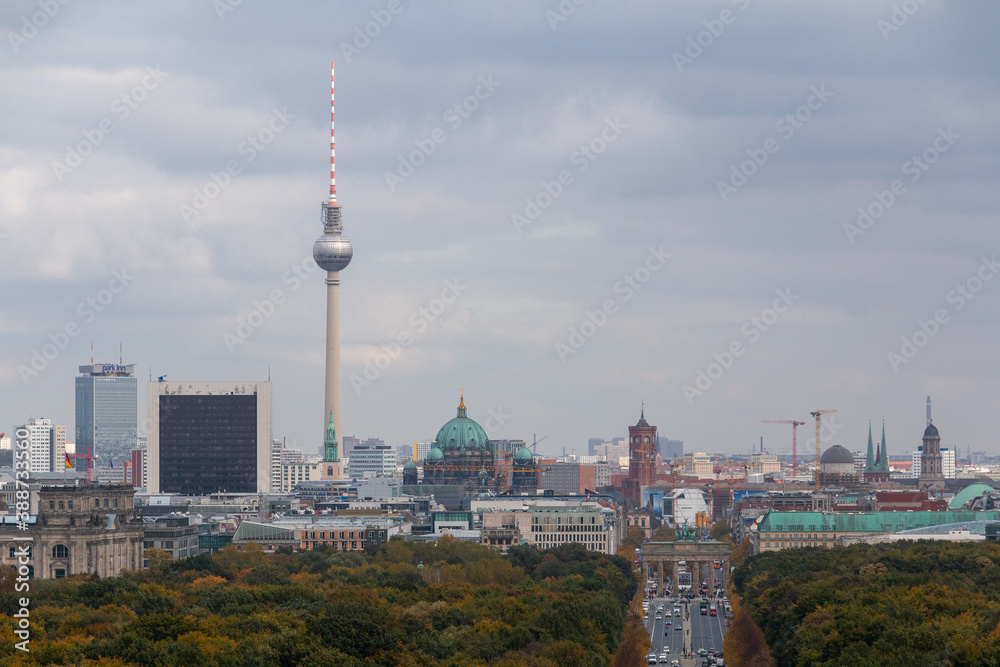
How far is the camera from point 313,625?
13825 cm

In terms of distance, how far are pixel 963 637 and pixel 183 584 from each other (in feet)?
299

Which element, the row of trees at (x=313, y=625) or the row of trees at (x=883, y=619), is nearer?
the row of trees at (x=883, y=619)

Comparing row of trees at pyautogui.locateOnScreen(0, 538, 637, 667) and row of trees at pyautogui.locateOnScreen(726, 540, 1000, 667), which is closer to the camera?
row of trees at pyautogui.locateOnScreen(726, 540, 1000, 667)

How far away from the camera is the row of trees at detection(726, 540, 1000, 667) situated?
118938mm

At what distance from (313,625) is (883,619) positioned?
35405 mm

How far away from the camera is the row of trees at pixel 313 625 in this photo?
12194 cm

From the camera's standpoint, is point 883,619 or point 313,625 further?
point 313,625

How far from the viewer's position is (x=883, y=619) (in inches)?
5408

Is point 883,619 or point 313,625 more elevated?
point 883,619

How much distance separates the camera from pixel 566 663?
131 meters

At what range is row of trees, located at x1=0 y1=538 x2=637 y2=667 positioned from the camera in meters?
122

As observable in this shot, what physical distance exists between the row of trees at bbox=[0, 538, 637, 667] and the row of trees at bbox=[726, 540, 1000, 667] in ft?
42.6

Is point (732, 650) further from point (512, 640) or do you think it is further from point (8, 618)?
point (8, 618)

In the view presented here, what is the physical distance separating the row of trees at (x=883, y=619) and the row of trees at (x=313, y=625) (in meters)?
13.0
